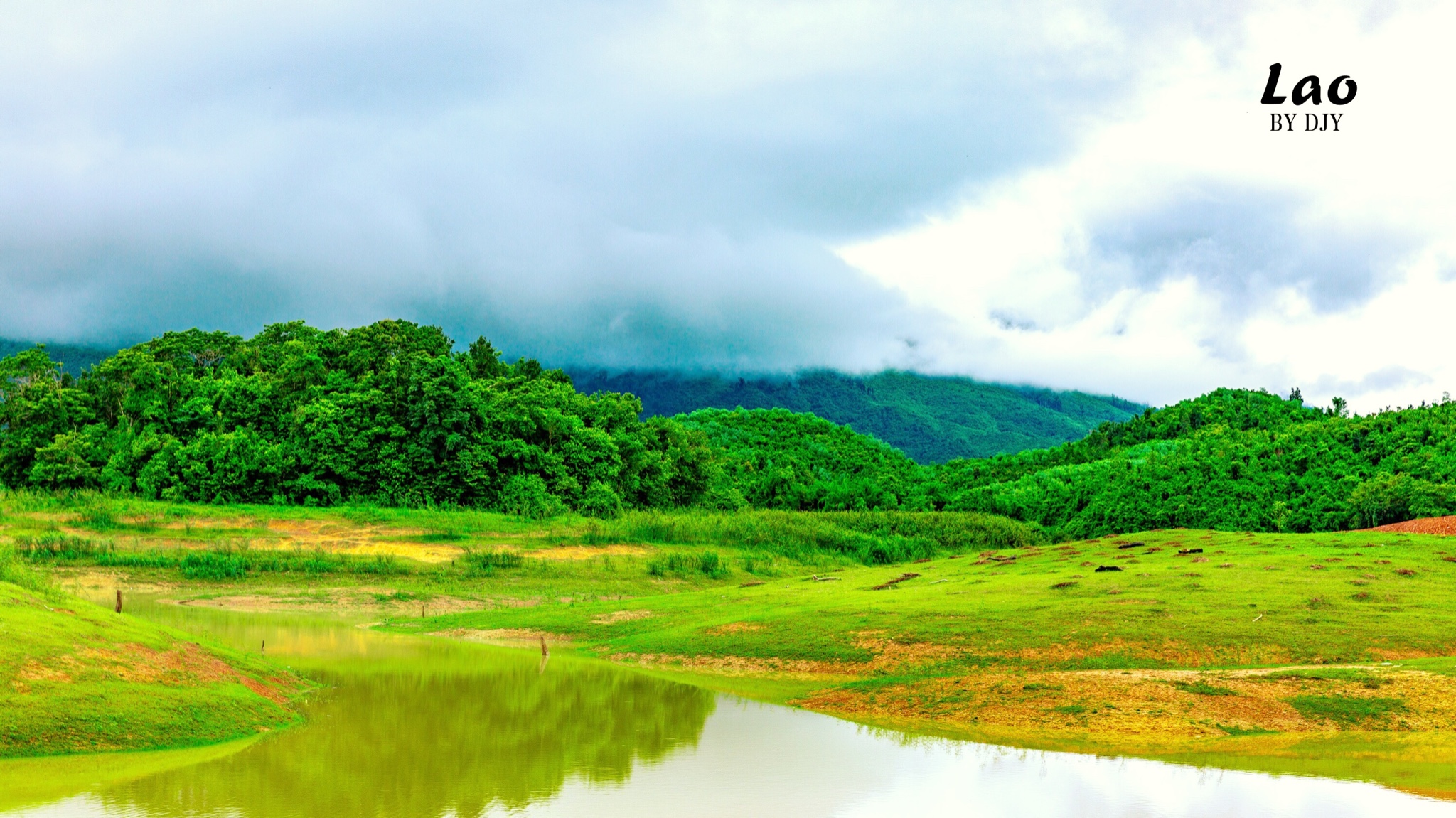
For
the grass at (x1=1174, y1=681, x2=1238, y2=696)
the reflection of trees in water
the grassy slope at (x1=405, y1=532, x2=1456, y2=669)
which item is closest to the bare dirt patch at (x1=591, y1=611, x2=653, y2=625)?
the grassy slope at (x1=405, y1=532, x2=1456, y2=669)

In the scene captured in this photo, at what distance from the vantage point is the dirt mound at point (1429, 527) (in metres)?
52.0

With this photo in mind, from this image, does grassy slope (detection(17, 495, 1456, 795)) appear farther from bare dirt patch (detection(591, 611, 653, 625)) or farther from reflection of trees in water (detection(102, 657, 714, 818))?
reflection of trees in water (detection(102, 657, 714, 818))

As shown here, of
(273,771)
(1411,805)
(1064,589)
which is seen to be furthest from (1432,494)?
(273,771)

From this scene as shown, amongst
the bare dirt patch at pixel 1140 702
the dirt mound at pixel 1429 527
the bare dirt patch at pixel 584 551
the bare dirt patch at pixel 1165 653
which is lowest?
the bare dirt patch at pixel 1140 702

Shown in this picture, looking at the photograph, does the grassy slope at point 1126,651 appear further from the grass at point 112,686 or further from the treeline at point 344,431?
the treeline at point 344,431

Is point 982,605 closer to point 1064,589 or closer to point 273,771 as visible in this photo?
point 1064,589

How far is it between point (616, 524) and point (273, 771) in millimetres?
45299

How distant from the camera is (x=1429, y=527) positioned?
177 feet

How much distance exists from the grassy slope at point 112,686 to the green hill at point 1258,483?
67097mm

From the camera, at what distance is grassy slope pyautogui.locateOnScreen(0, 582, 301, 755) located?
56.9 feet

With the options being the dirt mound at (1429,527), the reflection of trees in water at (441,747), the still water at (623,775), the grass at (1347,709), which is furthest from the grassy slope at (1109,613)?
the dirt mound at (1429,527)

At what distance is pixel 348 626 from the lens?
37844mm

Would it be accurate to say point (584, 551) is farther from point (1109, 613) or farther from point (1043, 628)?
point (1109, 613)

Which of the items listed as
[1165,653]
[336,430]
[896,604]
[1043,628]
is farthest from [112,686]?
[336,430]
